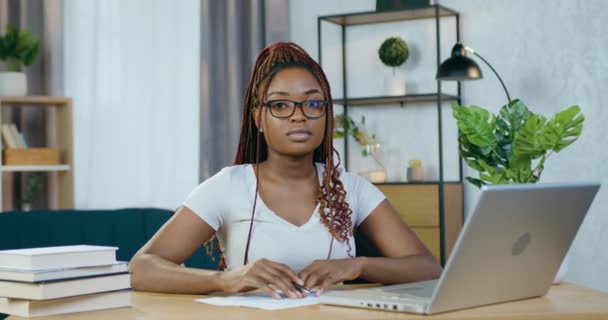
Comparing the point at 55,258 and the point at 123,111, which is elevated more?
the point at 123,111

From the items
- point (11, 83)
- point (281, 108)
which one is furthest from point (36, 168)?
point (281, 108)

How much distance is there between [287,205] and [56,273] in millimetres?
718

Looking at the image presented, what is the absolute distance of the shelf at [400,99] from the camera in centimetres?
479

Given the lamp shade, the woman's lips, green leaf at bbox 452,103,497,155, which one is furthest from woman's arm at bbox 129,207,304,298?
the lamp shade

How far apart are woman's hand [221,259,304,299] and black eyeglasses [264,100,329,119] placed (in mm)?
449

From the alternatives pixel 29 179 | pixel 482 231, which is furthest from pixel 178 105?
pixel 482 231

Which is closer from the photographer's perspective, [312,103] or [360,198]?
[312,103]

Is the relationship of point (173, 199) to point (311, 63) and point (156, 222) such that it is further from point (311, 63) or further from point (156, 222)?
point (311, 63)

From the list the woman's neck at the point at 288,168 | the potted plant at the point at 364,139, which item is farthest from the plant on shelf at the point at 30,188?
the woman's neck at the point at 288,168

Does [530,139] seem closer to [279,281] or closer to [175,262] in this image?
[279,281]

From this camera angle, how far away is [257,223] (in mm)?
2283

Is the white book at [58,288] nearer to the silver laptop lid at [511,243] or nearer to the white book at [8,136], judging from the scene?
the silver laptop lid at [511,243]

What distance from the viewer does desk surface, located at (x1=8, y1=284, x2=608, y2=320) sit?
62.5 inches

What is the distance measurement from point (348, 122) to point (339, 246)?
9.05 feet
